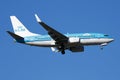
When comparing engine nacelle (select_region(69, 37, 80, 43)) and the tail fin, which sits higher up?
the tail fin

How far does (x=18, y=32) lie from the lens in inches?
3676

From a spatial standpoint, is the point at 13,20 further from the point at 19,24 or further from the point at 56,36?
the point at 56,36

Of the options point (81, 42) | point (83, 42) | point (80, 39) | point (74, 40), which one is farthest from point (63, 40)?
point (83, 42)

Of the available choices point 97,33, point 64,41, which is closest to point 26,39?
point 64,41

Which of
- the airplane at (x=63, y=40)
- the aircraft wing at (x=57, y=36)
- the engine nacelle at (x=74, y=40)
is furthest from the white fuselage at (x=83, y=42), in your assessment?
the aircraft wing at (x=57, y=36)

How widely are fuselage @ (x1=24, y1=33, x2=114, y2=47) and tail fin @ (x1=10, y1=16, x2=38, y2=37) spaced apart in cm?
374

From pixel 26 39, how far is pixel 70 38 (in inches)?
365

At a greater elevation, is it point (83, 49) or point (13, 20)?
point (13, 20)

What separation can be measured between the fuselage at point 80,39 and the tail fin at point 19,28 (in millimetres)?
3741

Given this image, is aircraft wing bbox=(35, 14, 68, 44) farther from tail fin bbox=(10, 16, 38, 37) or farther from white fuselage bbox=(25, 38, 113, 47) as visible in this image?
tail fin bbox=(10, 16, 38, 37)

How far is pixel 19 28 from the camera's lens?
9412 centimetres

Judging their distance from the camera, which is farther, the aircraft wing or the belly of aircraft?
the belly of aircraft

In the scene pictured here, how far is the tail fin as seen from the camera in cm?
9244

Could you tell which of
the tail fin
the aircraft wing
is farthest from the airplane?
the tail fin
